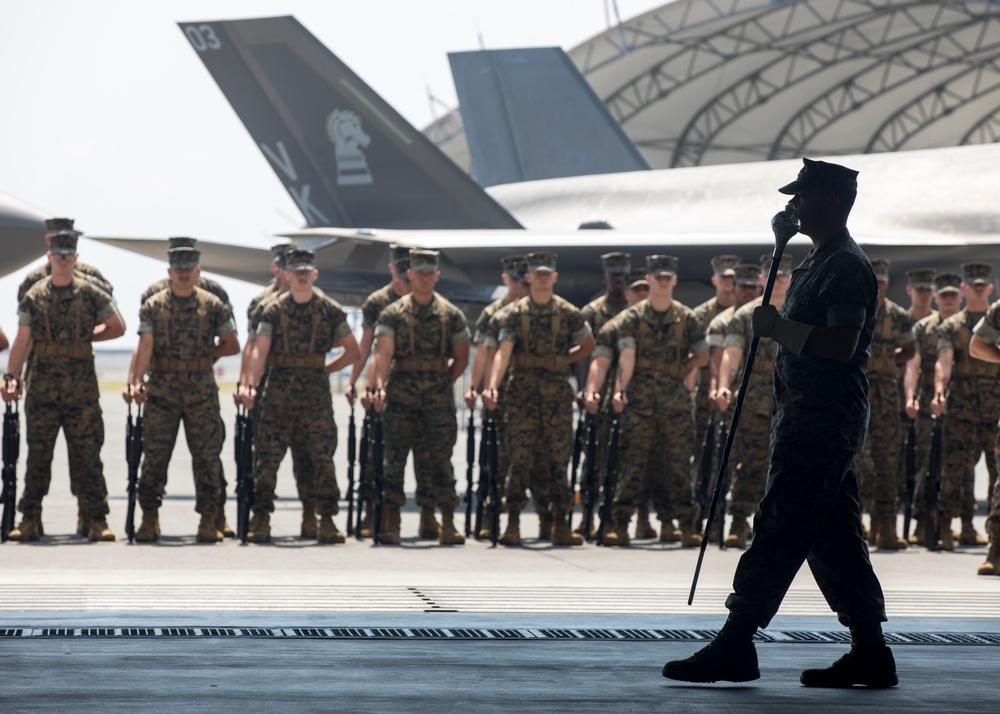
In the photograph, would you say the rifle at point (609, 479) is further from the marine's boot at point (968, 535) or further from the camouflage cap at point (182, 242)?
the camouflage cap at point (182, 242)

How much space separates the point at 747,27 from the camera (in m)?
30.8

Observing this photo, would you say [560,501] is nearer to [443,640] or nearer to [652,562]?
[652,562]

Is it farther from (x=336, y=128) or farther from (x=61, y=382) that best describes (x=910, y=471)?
(x=336, y=128)

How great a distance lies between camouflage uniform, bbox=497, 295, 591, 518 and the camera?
815 centimetres

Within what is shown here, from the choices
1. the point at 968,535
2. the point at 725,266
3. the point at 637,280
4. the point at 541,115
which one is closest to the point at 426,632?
the point at 637,280

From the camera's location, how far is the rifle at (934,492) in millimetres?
8164

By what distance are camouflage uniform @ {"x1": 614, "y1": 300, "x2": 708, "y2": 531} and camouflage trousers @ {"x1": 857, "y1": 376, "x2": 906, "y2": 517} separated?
1.13 m

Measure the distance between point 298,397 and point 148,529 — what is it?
1195mm

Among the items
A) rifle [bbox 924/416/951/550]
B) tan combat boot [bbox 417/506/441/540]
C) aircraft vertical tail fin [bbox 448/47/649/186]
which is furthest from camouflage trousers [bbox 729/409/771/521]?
aircraft vertical tail fin [bbox 448/47/649/186]

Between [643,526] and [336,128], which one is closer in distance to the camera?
[643,526]

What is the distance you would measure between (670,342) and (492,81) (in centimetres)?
1458

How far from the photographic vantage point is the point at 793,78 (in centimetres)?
3356

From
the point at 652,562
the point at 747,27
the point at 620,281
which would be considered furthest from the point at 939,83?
the point at 652,562

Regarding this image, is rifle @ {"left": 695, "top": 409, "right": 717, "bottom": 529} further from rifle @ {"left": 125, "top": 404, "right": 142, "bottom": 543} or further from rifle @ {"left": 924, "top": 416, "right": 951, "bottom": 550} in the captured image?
rifle @ {"left": 125, "top": 404, "right": 142, "bottom": 543}
